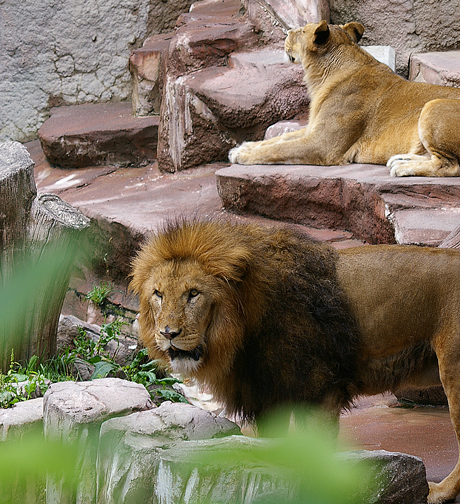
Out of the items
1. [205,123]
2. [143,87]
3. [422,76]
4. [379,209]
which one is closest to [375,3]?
[422,76]

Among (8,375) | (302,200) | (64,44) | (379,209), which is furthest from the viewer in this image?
(64,44)

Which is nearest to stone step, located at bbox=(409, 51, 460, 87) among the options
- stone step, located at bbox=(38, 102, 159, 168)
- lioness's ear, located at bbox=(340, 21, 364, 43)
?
lioness's ear, located at bbox=(340, 21, 364, 43)

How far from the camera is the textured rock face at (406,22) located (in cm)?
870

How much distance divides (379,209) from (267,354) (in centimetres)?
303

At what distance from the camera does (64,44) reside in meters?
11.0

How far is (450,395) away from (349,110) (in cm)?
459

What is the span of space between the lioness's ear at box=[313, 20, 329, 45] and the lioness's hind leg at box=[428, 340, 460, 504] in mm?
4899

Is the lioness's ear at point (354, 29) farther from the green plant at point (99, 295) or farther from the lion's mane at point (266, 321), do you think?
the lion's mane at point (266, 321)

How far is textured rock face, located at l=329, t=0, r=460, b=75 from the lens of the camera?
28.6 ft

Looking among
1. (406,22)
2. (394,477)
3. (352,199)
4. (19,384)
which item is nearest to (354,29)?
(406,22)

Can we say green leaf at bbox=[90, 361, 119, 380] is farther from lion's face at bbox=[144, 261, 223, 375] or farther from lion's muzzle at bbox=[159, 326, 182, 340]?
lion's muzzle at bbox=[159, 326, 182, 340]

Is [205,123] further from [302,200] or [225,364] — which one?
[225,364]

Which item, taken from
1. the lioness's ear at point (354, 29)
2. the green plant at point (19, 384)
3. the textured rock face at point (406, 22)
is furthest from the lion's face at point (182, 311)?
the textured rock face at point (406, 22)

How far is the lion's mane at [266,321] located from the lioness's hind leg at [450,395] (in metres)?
0.35
